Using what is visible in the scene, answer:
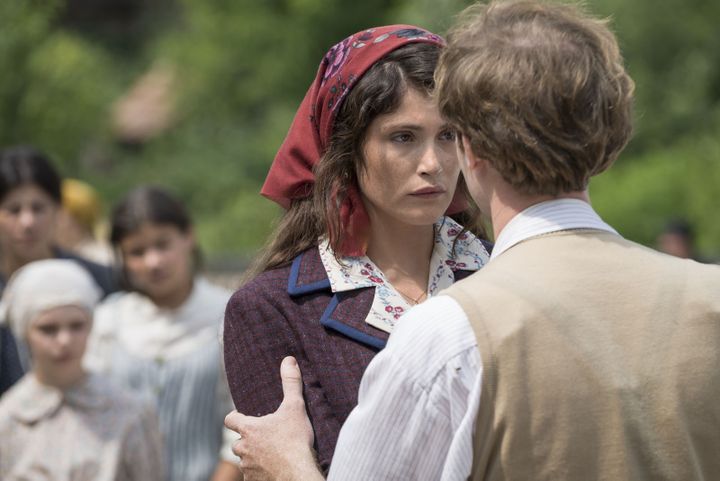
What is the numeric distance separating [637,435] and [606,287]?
0.76 feet

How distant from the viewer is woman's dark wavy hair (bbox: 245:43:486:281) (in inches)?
101

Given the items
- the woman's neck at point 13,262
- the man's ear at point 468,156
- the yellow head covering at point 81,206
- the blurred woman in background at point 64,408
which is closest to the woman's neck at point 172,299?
the woman's neck at point 13,262

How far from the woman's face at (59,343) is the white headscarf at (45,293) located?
3cm

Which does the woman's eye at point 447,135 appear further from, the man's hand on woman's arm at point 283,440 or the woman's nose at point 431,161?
the man's hand on woman's arm at point 283,440

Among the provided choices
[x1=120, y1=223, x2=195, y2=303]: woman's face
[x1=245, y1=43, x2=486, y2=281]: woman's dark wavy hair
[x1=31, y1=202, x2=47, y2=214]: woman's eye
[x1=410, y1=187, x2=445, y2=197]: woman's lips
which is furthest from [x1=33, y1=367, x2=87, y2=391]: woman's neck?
[x1=410, y1=187, x2=445, y2=197]: woman's lips

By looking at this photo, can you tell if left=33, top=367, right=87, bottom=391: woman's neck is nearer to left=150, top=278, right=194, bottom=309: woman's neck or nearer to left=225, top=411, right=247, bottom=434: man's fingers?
left=150, top=278, right=194, bottom=309: woman's neck

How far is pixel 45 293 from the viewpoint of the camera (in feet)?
14.8

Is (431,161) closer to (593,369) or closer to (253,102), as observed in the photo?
(593,369)

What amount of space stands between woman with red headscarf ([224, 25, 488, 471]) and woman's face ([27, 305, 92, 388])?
6.24 feet

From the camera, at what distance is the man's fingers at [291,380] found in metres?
2.38

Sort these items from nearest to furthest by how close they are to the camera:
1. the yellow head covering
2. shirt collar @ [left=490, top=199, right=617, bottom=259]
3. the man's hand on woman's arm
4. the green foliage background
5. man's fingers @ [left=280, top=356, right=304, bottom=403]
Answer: shirt collar @ [left=490, top=199, right=617, bottom=259], the man's hand on woman's arm, man's fingers @ [left=280, top=356, right=304, bottom=403], the yellow head covering, the green foliage background

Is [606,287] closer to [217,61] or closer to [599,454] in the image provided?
[599,454]

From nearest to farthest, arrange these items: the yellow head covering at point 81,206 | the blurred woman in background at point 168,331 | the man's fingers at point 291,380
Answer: the man's fingers at point 291,380 → the blurred woman in background at point 168,331 → the yellow head covering at point 81,206

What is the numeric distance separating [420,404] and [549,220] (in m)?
0.37
